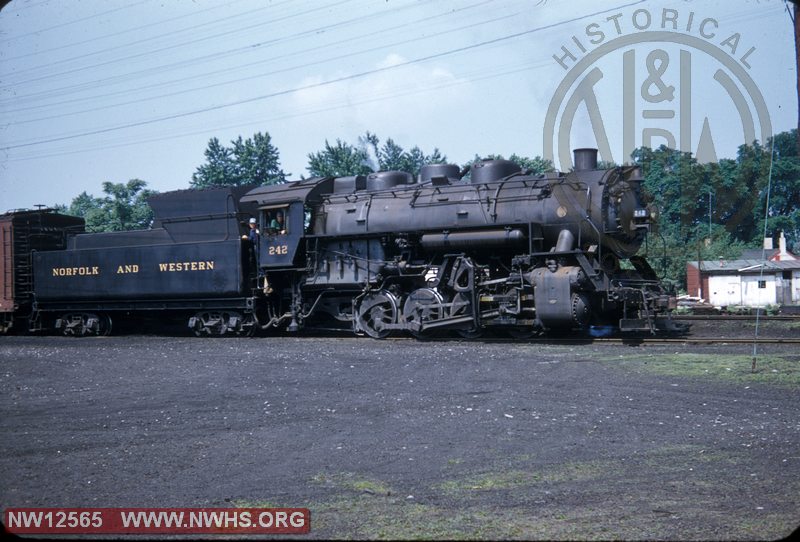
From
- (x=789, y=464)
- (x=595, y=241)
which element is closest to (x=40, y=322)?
(x=595, y=241)

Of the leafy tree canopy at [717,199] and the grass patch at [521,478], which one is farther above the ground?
the leafy tree canopy at [717,199]

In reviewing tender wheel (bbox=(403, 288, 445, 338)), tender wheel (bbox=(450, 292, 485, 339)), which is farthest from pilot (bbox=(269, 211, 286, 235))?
tender wheel (bbox=(450, 292, 485, 339))

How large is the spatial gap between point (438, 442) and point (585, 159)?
440 inches

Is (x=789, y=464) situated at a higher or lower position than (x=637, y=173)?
lower

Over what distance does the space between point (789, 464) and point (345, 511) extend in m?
3.91

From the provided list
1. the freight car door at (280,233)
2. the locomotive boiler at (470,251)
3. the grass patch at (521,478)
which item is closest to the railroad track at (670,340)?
the locomotive boiler at (470,251)

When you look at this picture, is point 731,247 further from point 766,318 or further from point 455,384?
point 455,384

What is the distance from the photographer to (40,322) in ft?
81.1

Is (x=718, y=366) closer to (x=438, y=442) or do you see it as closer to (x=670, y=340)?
(x=670, y=340)

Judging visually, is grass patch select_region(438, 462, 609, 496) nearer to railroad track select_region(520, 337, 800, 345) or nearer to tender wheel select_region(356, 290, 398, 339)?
railroad track select_region(520, 337, 800, 345)

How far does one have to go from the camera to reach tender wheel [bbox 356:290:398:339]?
1833 centimetres

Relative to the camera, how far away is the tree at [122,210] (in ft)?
172

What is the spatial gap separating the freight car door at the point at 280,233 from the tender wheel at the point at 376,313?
2415 millimetres

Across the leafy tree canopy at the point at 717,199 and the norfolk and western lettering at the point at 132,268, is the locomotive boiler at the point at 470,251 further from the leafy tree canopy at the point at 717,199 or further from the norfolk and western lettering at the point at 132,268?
the leafy tree canopy at the point at 717,199
